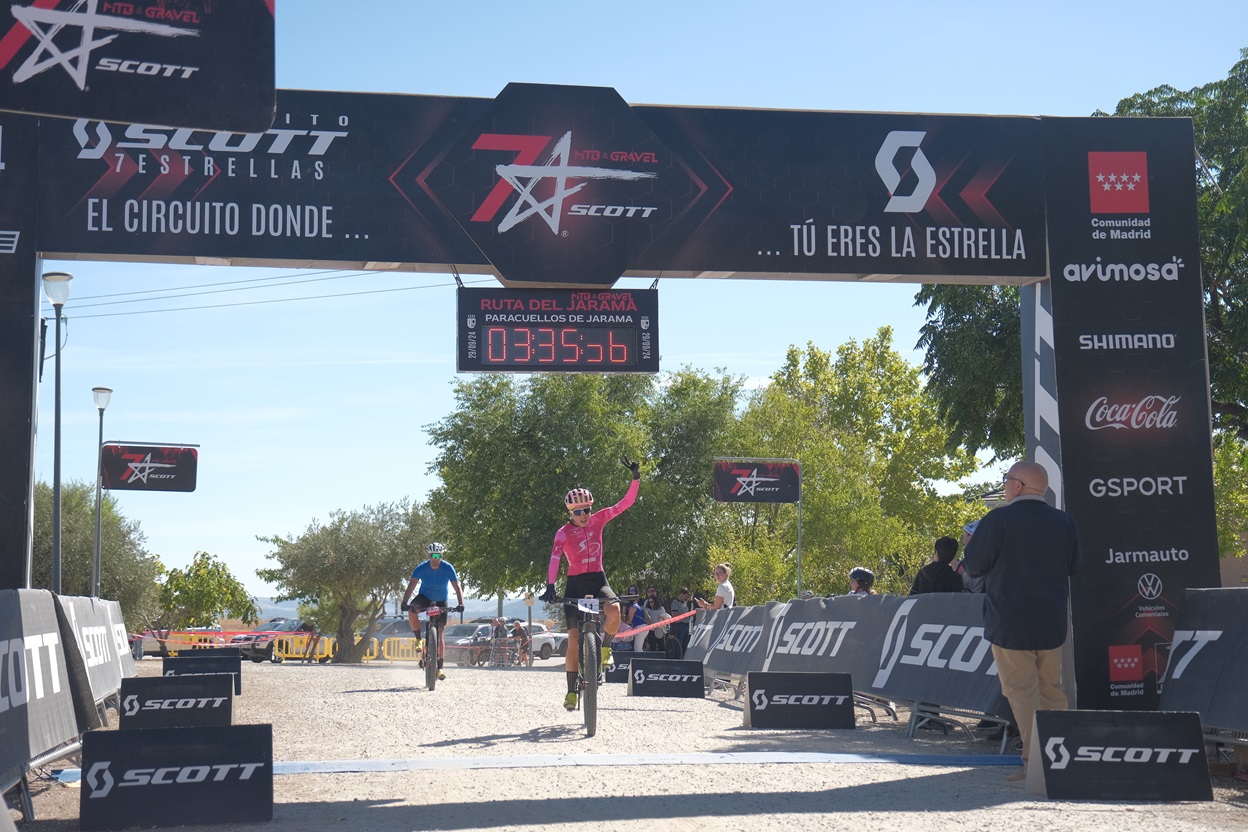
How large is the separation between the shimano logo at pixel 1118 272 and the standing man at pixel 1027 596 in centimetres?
374

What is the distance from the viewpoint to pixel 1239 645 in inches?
328

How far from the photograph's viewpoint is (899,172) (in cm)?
1145

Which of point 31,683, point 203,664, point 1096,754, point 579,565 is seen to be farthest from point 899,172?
point 203,664

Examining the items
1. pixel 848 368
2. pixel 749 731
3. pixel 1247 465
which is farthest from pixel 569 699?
pixel 848 368

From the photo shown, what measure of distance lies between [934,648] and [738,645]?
5.95 metres

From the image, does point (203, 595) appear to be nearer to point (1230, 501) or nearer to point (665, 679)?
point (1230, 501)

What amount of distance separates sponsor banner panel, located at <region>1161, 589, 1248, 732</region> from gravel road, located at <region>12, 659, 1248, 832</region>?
0.48 meters

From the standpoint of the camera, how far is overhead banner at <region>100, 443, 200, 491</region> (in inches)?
1054

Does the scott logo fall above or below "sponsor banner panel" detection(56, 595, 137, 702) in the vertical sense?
above

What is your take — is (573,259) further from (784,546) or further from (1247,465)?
(784,546)

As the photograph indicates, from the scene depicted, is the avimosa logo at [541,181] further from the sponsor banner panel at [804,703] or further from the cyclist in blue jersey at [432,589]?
the cyclist in blue jersey at [432,589]

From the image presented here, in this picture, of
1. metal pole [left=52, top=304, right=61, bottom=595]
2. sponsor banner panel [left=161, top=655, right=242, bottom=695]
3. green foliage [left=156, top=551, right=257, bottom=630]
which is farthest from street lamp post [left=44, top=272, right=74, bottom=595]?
green foliage [left=156, top=551, right=257, bottom=630]

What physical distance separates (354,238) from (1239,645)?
7.49 metres

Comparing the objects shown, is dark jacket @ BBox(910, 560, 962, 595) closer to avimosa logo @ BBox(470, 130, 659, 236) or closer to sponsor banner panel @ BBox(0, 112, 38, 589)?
avimosa logo @ BBox(470, 130, 659, 236)
